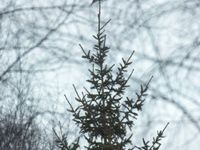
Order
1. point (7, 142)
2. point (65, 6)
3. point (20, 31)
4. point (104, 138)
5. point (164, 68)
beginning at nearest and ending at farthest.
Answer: point (104, 138)
point (164, 68)
point (7, 142)
point (20, 31)
point (65, 6)

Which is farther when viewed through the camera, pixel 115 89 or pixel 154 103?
pixel 154 103

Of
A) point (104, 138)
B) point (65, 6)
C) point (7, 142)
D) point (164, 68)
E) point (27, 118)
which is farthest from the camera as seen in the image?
point (65, 6)

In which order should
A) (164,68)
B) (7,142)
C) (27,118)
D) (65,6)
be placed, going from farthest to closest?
(65,6)
(27,118)
(7,142)
(164,68)

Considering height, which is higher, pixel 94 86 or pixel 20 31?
pixel 20 31

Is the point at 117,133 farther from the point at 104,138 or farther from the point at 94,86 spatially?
the point at 94,86

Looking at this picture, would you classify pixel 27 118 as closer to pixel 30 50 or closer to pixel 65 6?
pixel 30 50

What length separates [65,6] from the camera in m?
8.68

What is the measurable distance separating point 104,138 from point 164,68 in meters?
2.37

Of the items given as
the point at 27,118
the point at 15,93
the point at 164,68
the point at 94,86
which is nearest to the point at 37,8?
the point at 15,93

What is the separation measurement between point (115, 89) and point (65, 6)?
6586mm

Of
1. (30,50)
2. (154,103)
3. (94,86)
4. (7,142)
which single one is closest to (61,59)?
(30,50)

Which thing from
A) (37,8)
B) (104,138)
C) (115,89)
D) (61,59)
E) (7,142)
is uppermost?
(37,8)

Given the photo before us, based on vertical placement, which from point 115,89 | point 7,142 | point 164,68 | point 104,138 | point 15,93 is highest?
point 15,93

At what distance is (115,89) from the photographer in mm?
2580
